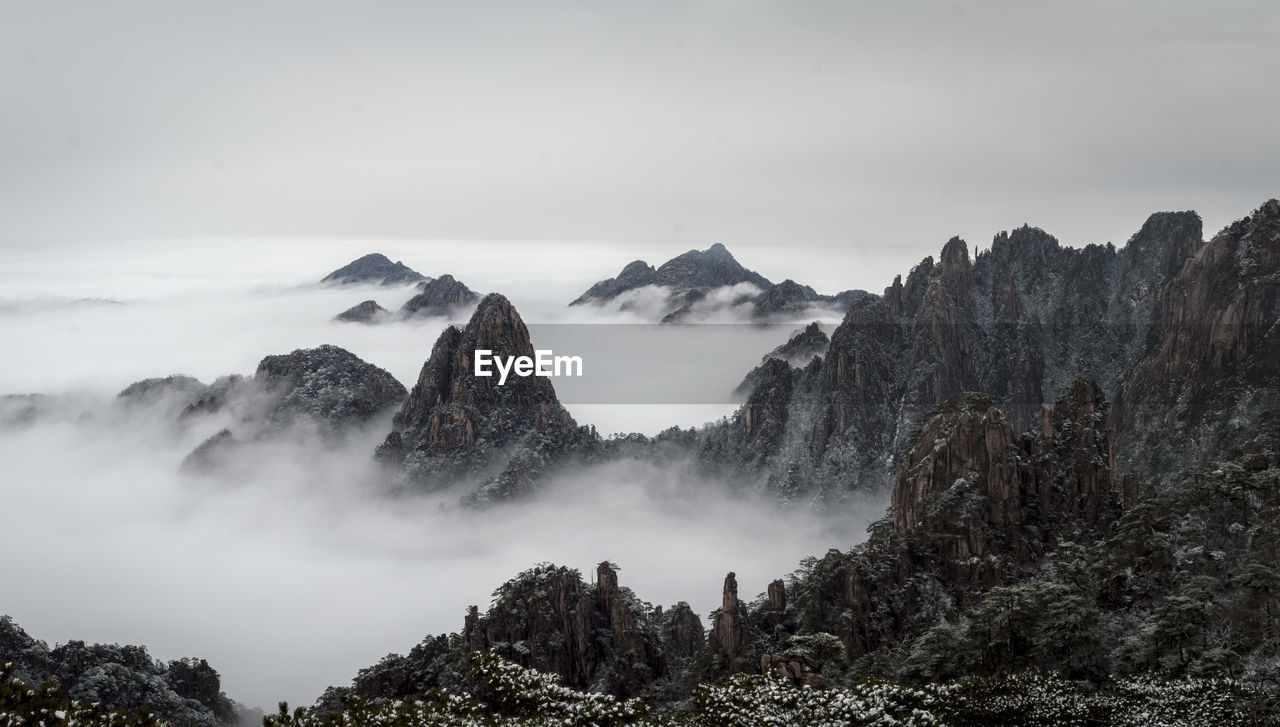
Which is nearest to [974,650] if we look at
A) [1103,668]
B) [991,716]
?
[1103,668]

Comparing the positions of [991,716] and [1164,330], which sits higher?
[1164,330]

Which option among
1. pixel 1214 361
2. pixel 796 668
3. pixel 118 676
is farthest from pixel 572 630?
pixel 1214 361

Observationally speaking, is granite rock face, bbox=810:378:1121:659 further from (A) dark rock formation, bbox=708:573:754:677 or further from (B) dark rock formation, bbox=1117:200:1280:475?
(B) dark rock formation, bbox=1117:200:1280:475

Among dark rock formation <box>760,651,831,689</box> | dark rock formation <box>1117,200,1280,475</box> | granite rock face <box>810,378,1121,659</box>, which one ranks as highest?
dark rock formation <box>1117,200,1280,475</box>

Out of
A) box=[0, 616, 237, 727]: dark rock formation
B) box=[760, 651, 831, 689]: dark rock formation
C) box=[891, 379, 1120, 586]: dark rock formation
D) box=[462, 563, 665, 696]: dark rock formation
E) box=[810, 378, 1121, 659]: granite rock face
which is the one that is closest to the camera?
box=[760, 651, 831, 689]: dark rock formation

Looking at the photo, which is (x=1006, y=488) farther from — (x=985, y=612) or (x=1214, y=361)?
(x=1214, y=361)

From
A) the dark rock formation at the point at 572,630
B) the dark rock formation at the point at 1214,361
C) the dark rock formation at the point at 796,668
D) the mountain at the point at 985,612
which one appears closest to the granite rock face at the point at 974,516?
the mountain at the point at 985,612

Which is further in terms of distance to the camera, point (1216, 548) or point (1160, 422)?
point (1160, 422)

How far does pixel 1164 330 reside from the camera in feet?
646

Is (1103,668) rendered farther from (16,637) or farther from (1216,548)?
(16,637)

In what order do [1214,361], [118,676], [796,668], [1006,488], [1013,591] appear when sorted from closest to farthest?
[796,668], [1013,591], [118,676], [1006,488], [1214,361]

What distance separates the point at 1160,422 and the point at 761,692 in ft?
485

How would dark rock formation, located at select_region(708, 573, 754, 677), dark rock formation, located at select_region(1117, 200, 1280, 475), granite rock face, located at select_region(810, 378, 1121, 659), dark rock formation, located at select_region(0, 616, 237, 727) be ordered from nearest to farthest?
dark rock formation, located at select_region(708, 573, 754, 677), dark rock formation, located at select_region(0, 616, 237, 727), granite rock face, located at select_region(810, 378, 1121, 659), dark rock formation, located at select_region(1117, 200, 1280, 475)

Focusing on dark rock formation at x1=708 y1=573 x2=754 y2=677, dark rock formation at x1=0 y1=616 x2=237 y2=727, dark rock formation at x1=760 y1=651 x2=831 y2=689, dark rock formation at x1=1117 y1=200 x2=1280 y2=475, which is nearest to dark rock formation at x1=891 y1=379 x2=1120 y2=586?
dark rock formation at x1=708 y1=573 x2=754 y2=677
